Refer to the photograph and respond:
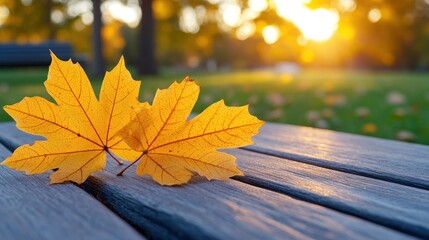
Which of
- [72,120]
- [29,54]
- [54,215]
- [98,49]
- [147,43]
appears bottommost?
[54,215]

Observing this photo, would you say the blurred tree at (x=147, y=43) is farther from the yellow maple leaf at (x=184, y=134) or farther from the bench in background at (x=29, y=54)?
the yellow maple leaf at (x=184, y=134)

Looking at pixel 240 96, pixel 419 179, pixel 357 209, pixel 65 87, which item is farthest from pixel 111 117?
pixel 240 96

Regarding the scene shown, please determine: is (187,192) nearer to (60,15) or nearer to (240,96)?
(240,96)

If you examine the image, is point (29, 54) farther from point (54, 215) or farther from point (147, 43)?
point (54, 215)

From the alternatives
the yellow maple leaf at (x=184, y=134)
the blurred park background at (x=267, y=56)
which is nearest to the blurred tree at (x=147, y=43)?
the blurred park background at (x=267, y=56)

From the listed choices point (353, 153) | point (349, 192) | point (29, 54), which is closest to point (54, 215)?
point (349, 192)

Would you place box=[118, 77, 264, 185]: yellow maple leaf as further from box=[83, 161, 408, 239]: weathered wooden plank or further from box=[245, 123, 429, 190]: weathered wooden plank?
box=[245, 123, 429, 190]: weathered wooden plank
